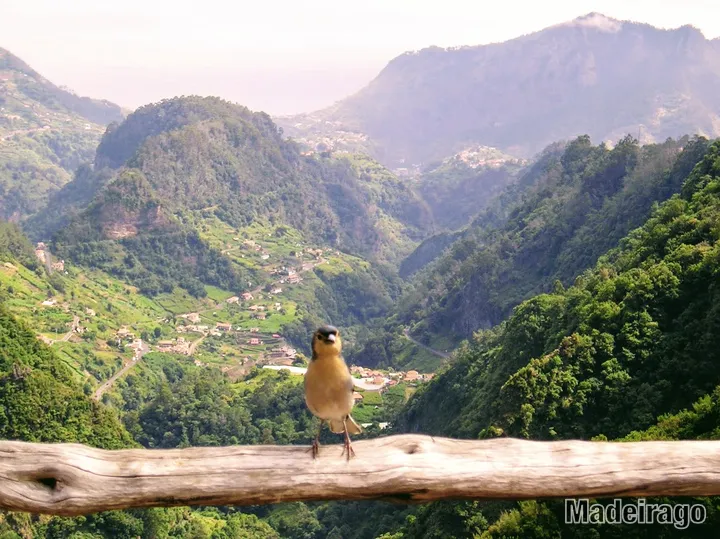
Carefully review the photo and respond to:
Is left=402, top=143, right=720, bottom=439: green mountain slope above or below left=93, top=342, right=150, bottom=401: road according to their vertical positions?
above

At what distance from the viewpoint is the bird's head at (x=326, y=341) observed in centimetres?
382

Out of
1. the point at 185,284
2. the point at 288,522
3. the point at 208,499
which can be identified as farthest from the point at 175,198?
the point at 208,499

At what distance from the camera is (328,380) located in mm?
3965

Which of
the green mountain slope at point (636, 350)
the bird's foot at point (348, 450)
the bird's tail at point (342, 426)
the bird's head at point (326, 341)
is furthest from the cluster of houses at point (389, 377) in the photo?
the bird's foot at point (348, 450)

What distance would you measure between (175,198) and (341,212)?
4931 centimetres

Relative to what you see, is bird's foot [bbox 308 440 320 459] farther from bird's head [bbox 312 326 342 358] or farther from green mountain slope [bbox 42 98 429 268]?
green mountain slope [bbox 42 98 429 268]

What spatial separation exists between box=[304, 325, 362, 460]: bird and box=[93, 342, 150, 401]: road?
2177 inches

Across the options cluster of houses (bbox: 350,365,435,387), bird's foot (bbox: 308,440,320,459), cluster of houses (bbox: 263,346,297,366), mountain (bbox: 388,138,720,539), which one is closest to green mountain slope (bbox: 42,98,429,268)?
cluster of houses (bbox: 263,346,297,366)

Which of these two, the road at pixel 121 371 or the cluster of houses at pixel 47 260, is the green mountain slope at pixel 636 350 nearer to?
the road at pixel 121 371

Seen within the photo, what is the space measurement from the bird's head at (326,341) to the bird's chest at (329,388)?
2.6 inches

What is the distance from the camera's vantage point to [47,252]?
303 ft

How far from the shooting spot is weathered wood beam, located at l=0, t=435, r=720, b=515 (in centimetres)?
348

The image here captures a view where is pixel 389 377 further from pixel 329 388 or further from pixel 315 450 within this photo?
pixel 315 450

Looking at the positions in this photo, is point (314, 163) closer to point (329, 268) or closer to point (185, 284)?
point (329, 268)
